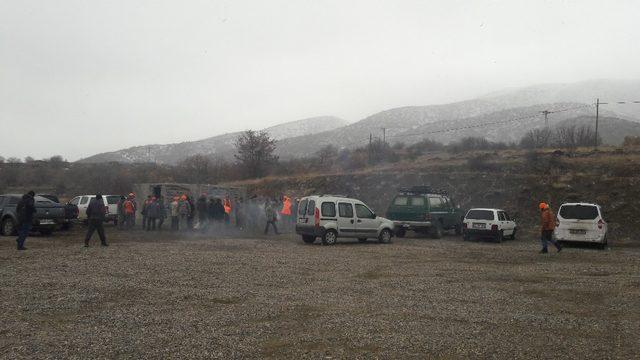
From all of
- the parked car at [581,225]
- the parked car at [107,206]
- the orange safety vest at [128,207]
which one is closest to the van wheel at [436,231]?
the parked car at [581,225]

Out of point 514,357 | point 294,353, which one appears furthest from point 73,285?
point 514,357

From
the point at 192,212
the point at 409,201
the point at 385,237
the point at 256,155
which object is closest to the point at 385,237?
the point at 385,237

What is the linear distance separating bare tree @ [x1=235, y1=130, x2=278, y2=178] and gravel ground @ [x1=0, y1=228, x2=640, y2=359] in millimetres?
46232

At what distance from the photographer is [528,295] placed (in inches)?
379

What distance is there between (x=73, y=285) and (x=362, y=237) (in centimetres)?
1120

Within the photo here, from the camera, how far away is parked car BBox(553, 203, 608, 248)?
60.4 ft

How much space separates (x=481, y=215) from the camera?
2209cm

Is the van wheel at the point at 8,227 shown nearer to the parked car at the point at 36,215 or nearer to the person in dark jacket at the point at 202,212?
the parked car at the point at 36,215

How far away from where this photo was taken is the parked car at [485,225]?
70.9 ft

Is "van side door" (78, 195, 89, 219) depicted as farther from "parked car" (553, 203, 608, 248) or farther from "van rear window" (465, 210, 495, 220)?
"parked car" (553, 203, 608, 248)

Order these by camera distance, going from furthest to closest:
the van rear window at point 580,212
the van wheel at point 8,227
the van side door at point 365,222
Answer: the van wheel at point 8,227 < the van side door at point 365,222 < the van rear window at point 580,212

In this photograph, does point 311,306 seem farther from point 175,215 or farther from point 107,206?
point 107,206

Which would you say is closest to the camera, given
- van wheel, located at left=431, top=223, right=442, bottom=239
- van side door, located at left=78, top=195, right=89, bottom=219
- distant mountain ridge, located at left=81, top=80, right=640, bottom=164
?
van wheel, located at left=431, top=223, right=442, bottom=239

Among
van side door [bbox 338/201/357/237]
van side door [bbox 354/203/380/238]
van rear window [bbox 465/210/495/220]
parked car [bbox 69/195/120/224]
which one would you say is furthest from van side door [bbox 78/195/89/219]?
van rear window [bbox 465/210/495/220]
